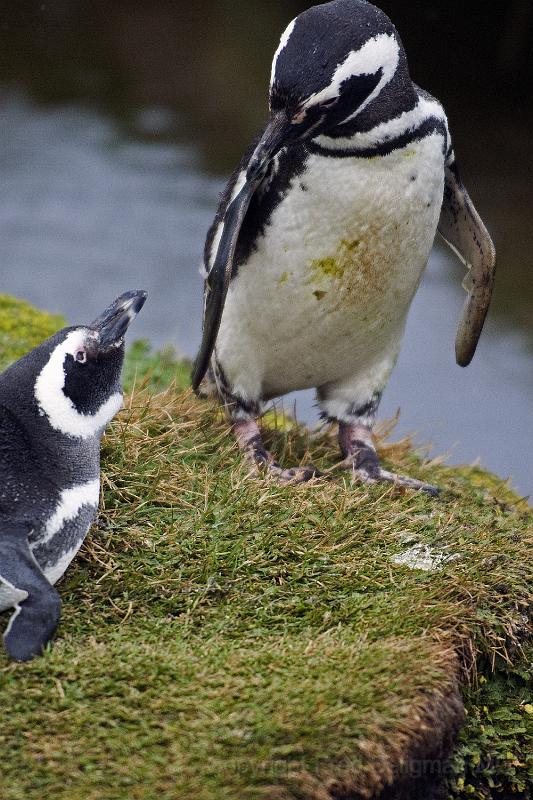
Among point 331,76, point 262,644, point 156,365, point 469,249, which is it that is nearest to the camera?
point 262,644

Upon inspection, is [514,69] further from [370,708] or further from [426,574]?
[370,708]

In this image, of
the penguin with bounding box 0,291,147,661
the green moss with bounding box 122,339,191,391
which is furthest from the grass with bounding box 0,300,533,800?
the green moss with bounding box 122,339,191,391

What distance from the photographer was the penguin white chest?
288 centimetres

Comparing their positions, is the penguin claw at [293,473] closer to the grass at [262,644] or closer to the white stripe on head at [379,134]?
the grass at [262,644]

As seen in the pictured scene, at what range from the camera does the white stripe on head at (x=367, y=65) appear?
2646 mm

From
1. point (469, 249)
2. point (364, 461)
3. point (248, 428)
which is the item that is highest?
point (469, 249)

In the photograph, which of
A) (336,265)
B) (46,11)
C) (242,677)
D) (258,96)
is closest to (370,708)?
(242,677)

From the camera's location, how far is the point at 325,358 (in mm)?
3215

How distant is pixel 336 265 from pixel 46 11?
288 inches

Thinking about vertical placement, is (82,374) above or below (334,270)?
above

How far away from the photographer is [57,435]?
2.37 m

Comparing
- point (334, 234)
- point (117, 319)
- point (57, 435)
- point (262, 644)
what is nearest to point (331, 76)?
point (334, 234)

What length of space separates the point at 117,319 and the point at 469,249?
52.6 inches

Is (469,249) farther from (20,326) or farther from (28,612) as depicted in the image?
(20,326)
